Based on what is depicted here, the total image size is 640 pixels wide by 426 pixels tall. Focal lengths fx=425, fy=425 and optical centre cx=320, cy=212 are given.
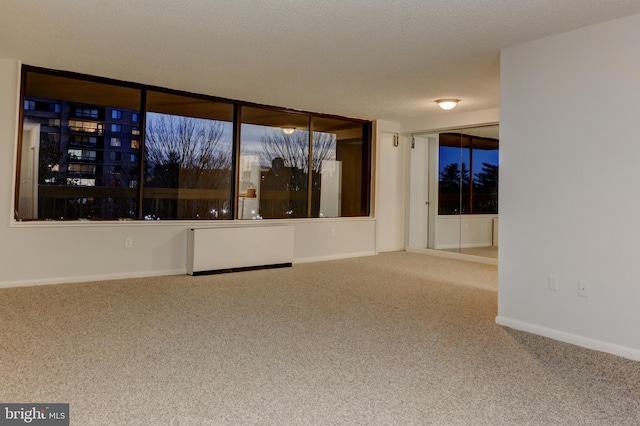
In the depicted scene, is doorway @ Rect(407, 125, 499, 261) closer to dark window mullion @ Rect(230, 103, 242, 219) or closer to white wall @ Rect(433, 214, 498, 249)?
white wall @ Rect(433, 214, 498, 249)

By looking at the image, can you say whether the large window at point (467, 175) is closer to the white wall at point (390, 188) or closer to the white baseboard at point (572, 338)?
the white wall at point (390, 188)

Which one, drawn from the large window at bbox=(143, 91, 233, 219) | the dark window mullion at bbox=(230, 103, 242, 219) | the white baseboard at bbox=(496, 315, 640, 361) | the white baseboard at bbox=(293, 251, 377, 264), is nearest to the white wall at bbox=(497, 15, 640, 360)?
the white baseboard at bbox=(496, 315, 640, 361)

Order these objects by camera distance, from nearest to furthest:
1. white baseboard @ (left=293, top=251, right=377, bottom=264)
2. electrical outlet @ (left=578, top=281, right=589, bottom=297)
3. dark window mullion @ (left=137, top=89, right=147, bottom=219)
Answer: electrical outlet @ (left=578, top=281, right=589, bottom=297) < dark window mullion @ (left=137, top=89, right=147, bottom=219) < white baseboard @ (left=293, top=251, right=377, bottom=264)

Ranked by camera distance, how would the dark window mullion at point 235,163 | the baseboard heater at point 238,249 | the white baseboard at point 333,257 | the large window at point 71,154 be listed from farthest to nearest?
the white baseboard at point 333,257, the dark window mullion at point 235,163, the baseboard heater at point 238,249, the large window at point 71,154

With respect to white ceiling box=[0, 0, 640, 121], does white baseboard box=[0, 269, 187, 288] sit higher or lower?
lower

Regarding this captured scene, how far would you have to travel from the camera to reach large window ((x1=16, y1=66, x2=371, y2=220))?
4781 millimetres

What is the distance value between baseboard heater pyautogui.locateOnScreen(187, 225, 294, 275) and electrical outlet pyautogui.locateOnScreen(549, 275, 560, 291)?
369 centimetres

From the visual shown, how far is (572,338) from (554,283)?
16.3 inches

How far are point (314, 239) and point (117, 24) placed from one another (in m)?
4.20

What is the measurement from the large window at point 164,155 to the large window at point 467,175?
1872 mm

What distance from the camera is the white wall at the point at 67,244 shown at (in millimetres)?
4457

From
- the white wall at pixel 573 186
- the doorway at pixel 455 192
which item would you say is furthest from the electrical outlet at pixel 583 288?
the doorway at pixel 455 192

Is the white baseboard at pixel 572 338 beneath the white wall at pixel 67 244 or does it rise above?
beneath

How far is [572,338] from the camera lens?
3158mm
